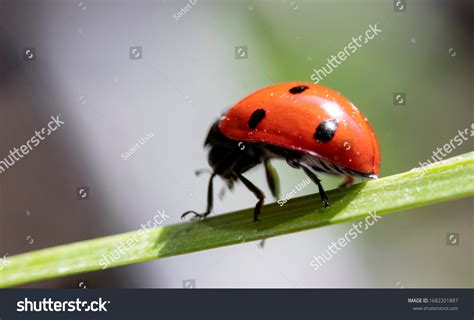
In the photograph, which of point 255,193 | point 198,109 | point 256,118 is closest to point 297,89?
point 256,118

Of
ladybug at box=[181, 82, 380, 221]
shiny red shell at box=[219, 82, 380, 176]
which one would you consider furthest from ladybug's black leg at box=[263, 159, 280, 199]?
shiny red shell at box=[219, 82, 380, 176]

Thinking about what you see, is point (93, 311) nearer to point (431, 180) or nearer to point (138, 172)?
point (138, 172)

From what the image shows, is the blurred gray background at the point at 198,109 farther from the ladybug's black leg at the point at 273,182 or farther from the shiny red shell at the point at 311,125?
the shiny red shell at the point at 311,125

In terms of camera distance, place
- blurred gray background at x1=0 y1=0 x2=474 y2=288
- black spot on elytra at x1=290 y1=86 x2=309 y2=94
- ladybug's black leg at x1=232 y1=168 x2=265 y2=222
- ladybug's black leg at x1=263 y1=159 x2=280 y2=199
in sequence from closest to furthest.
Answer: ladybug's black leg at x1=232 y1=168 x2=265 y2=222 → black spot on elytra at x1=290 y1=86 x2=309 y2=94 → ladybug's black leg at x1=263 y1=159 x2=280 y2=199 → blurred gray background at x1=0 y1=0 x2=474 y2=288

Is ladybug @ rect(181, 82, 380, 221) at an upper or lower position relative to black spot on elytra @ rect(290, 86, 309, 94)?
lower

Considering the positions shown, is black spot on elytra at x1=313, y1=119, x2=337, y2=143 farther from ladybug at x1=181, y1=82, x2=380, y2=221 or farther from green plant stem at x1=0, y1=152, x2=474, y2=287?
green plant stem at x1=0, y1=152, x2=474, y2=287

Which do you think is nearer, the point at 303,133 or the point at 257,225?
the point at 257,225

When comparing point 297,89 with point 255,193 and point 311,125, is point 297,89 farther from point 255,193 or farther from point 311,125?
point 255,193
